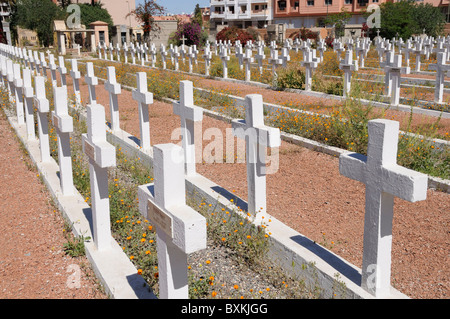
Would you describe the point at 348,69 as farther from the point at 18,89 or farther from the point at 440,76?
the point at 18,89

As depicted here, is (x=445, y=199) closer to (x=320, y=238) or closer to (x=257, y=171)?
(x=320, y=238)

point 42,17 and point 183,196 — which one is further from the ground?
point 42,17

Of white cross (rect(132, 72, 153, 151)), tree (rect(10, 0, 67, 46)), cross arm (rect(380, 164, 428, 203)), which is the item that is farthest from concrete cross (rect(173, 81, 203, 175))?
tree (rect(10, 0, 67, 46))

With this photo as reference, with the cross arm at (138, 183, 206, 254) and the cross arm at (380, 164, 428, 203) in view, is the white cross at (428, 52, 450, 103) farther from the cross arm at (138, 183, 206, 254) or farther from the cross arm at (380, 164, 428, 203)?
the cross arm at (138, 183, 206, 254)

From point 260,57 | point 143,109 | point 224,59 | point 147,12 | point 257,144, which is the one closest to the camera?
point 257,144

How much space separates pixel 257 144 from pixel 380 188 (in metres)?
1.52

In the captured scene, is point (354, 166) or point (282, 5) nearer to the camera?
point (354, 166)

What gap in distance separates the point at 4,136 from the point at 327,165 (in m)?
5.58

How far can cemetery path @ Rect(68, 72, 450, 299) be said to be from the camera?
370 cm

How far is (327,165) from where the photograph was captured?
6328mm

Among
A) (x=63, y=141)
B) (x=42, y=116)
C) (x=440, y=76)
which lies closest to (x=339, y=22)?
(x=440, y=76)

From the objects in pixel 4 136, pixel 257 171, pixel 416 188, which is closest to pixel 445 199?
pixel 257 171

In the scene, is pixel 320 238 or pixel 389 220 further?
pixel 320 238

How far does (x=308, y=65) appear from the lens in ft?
41.0
